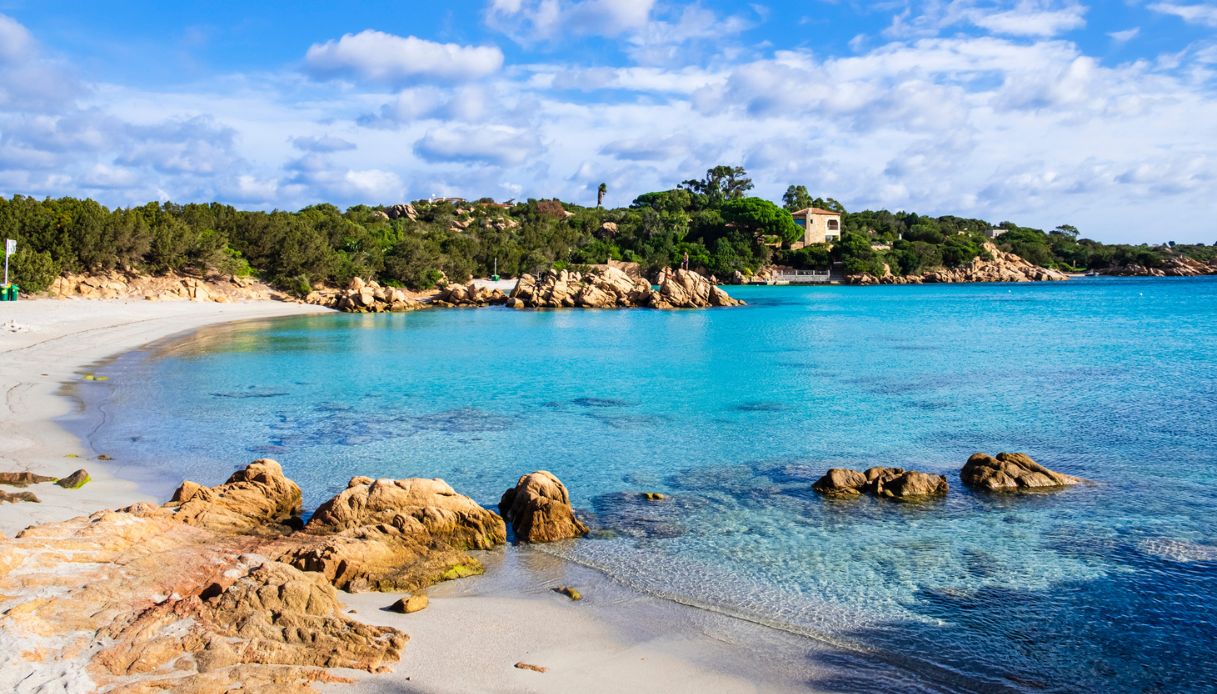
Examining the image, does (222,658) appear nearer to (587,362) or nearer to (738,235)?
(587,362)

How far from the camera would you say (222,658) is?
540cm

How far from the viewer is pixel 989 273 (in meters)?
121

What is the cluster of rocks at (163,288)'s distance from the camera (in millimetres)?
43312

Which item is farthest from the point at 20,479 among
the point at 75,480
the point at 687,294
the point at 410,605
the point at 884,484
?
the point at 687,294

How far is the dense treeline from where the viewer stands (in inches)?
1789

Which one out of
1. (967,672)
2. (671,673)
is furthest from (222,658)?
(967,672)

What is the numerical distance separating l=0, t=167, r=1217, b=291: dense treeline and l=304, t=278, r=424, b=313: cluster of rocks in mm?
1556

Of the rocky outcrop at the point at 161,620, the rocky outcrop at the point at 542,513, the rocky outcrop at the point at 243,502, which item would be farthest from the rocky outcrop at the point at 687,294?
the rocky outcrop at the point at 161,620

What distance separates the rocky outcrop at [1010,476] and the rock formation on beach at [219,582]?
678 centimetres

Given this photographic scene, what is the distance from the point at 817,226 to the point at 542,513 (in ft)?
372

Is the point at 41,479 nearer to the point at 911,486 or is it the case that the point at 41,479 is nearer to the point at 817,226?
the point at 911,486

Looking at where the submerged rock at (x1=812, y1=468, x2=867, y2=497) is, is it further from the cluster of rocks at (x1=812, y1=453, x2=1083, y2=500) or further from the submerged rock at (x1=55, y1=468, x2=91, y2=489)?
the submerged rock at (x1=55, y1=468, x2=91, y2=489)

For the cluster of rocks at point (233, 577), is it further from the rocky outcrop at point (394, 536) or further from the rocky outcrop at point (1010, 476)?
the rocky outcrop at point (1010, 476)

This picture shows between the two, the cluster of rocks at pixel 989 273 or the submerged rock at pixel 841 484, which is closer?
the submerged rock at pixel 841 484
